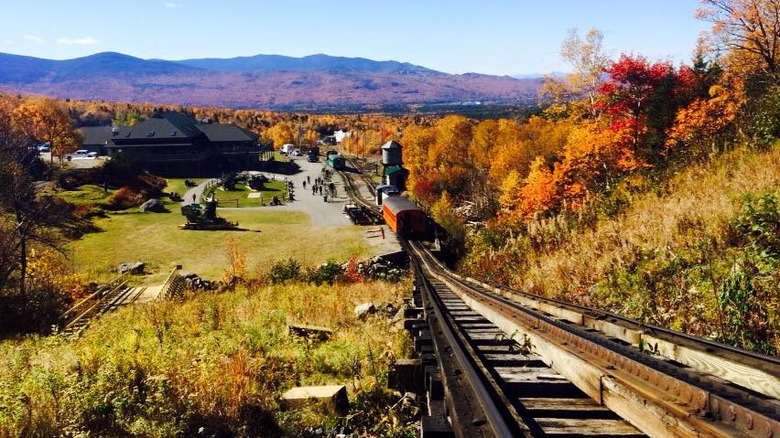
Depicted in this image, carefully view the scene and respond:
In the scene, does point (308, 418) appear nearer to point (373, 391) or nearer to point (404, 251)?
point (373, 391)

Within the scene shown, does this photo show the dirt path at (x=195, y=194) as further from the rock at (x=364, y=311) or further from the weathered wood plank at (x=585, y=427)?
the weathered wood plank at (x=585, y=427)

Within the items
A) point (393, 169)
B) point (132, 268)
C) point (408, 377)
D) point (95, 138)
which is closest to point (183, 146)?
point (95, 138)

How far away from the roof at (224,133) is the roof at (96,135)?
18579 millimetres

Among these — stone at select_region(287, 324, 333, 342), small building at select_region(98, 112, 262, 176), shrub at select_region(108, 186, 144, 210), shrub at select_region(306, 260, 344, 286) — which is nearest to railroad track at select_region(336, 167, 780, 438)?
stone at select_region(287, 324, 333, 342)

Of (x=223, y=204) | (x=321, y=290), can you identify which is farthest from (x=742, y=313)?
(x=223, y=204)

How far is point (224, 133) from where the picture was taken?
86.0 m

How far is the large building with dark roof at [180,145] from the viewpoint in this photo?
7700cm

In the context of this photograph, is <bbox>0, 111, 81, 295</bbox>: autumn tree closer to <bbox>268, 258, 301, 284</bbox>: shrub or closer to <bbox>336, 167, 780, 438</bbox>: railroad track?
<bbox>268, 258, 301, 284</bbox>: shrub

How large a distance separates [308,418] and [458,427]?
4.10 metres

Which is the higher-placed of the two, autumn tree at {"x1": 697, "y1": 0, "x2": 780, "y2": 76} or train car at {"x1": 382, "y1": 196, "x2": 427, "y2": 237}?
autumn tree at {"x1": 697, "y1": 0, "x2": 780, "y2": 76}

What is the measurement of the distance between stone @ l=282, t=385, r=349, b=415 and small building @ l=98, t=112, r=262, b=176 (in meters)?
74.9

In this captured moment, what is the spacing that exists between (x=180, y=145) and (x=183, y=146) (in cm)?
54

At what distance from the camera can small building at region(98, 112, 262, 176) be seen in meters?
77.0

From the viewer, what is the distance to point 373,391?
7109mm
